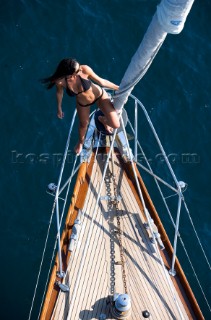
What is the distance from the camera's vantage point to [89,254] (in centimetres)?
989

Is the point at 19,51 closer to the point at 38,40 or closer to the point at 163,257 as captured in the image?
the point at 38,40

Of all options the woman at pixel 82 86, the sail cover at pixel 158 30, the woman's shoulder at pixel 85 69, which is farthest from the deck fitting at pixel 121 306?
the woman's shoulder at pixel 85 69

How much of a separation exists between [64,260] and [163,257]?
2.07 m

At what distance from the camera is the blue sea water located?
43.7ft

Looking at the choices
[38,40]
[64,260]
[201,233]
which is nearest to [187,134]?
[201,233]

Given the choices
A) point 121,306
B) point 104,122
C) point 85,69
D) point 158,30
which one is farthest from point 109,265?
point 158,30

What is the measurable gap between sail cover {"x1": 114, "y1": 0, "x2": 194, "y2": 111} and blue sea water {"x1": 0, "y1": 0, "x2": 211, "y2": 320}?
6.71 m

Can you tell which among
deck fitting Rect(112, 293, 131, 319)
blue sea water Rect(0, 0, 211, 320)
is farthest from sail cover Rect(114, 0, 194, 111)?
blue sea water Rect(0, 0, 211, 320)

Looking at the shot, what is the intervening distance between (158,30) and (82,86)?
7.77 feet

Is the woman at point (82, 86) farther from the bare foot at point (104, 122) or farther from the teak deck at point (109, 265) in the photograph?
the teak deck at point (109, 265)

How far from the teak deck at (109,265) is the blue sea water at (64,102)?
10.9ft

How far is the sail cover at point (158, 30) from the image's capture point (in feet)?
19.2

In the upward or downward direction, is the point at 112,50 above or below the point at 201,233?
above

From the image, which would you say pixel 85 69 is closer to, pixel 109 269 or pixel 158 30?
pixel 158 30
